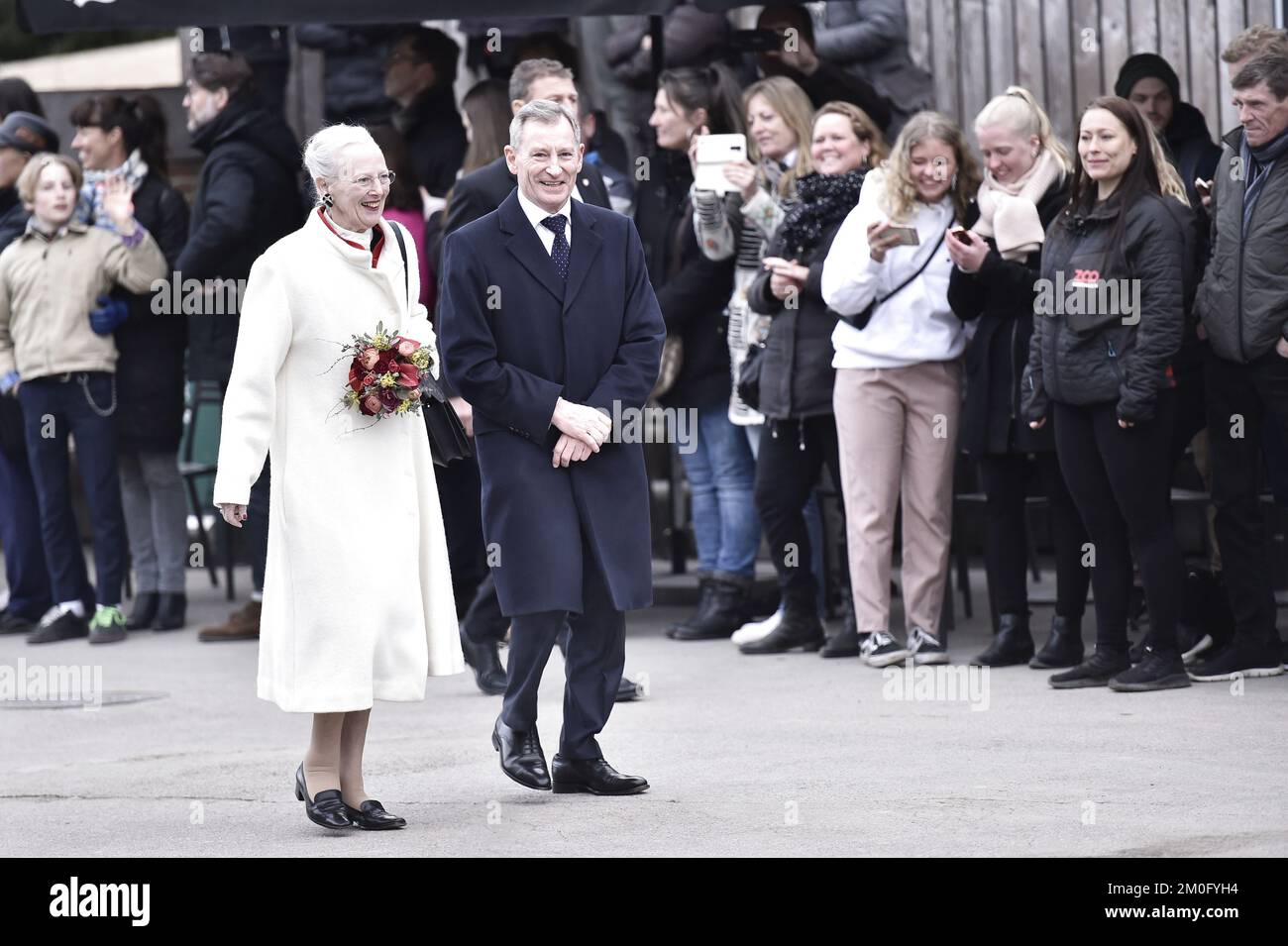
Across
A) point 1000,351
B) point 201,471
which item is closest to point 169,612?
point 201,471

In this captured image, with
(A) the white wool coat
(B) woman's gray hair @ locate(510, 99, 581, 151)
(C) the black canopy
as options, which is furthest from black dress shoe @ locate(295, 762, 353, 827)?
(C) the black canopy

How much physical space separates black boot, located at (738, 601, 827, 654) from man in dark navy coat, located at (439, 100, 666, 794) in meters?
2.94

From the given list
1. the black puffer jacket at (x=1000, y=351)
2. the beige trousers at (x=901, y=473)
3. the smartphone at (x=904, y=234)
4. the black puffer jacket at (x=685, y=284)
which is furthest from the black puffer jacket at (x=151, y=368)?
the black puffer jacket at (x=1000, y=351)

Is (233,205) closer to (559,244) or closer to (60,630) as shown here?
(60,630)

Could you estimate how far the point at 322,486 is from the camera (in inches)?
229

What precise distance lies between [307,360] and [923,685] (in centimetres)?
323

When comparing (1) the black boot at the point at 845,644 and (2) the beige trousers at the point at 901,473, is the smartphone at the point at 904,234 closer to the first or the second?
(2) the beige trousers at the point at 901,473

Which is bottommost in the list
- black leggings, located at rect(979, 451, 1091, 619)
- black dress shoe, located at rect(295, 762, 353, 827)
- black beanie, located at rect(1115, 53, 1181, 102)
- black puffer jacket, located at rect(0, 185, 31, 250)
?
black dress shoe, located at rect(295, 762, 353, 827)

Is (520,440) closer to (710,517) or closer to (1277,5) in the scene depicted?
(710,517)

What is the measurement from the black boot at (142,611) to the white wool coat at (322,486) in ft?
16.7

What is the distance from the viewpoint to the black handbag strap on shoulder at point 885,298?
856cm

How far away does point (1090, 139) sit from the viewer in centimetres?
780

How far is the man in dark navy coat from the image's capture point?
20.0ft

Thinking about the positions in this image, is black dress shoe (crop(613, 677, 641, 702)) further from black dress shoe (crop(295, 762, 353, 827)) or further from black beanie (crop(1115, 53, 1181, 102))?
black beanie (crop(1115, 53, 1181, 102))
